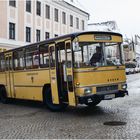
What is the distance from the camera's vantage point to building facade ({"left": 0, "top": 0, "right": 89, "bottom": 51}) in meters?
35.8

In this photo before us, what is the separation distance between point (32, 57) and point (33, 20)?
86.2 feet

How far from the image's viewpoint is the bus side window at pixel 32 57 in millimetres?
14891

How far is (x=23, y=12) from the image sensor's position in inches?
1524

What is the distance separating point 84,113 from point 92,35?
2827mm

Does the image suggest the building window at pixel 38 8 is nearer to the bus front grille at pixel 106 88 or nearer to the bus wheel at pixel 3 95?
the bus wheel at pixel 3 95

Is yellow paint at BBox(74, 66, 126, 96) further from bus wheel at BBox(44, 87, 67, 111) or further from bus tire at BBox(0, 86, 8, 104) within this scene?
bus tire at BBox(0, 86, 8, 104)

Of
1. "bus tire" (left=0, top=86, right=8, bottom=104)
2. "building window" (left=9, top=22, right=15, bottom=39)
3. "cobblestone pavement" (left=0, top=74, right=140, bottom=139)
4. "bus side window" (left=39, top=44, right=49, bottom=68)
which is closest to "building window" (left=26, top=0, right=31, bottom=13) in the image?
"building window" (left=9, top=22, right=15, bottom=39)

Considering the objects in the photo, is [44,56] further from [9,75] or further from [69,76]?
[9,75]

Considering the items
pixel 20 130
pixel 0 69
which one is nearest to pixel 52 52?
pixel 20 130

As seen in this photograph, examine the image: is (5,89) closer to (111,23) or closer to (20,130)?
(20,130)

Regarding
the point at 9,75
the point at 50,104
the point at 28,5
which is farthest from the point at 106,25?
the point at 50,104

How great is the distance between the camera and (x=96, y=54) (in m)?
12.9

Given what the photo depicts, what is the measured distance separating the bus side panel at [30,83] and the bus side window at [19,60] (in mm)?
282

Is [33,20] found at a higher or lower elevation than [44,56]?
higher
